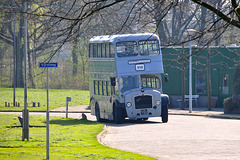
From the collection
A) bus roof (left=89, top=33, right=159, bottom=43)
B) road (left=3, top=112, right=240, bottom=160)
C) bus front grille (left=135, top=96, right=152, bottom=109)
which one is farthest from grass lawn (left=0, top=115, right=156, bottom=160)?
bus roof (left=89, top=33, right=159, bottom=43)

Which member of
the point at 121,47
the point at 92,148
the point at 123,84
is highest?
the point at 121,47

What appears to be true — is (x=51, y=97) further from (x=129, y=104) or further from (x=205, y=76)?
(x=129, y=104)

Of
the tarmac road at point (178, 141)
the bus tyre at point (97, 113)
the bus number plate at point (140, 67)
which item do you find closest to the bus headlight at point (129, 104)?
the bus number plate at point (140, 67)

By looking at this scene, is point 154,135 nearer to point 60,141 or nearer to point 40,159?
point 60,141

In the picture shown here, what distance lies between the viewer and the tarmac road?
16.0 metres

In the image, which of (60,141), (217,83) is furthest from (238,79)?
(60,141)

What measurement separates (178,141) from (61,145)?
13.7 feet

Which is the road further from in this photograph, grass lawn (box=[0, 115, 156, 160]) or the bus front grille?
the bus front grille

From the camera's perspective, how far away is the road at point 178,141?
16.0m

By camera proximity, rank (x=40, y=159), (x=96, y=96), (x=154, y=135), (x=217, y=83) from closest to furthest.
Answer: (x=40, y=159)
(x=154, y=135)
(x=96, y=96)
(x=217, y=83)

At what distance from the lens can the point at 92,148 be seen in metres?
17.5

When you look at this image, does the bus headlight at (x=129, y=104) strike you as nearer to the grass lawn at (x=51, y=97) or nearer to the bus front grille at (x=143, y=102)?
the bus front grille at (x=143, y=102)

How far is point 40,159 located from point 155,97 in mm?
14795

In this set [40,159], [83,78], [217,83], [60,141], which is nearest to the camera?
[40,159]
